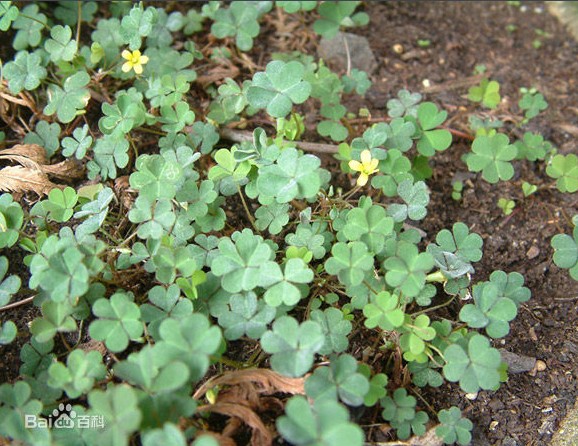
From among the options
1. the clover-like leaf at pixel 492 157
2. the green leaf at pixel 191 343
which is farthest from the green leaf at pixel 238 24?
the green leaf at pixel 191 343

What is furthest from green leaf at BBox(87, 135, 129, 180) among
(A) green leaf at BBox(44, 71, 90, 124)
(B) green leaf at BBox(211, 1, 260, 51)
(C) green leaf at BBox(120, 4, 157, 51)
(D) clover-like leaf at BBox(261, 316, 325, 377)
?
(D) clover-like leaf at BBox(261, 316, 325, 377)

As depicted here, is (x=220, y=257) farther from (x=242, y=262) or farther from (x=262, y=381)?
(x=262, y=381)

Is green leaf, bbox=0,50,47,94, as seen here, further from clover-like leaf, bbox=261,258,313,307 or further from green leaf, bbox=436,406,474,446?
green leaf, bbox=436,406,474,446

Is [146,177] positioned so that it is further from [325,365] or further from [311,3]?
[311,3]

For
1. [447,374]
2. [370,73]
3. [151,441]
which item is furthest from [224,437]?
[370,73]

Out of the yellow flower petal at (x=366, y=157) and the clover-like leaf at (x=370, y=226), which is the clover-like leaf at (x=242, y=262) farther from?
the yellow flower petal at (x=366, y=157)

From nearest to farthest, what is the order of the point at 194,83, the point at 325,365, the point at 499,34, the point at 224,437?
the point at 224,437
the point at 325,365
the point at 194,83
the point at 499,34
